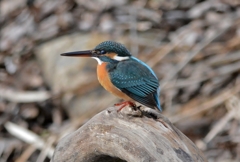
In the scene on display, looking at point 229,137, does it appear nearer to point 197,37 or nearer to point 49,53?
point 197,37

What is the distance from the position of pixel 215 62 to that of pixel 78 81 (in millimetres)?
1313

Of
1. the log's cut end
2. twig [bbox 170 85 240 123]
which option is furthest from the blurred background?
the log's cut end

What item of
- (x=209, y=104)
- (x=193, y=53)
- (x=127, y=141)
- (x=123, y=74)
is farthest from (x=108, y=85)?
(x=193, y=53)

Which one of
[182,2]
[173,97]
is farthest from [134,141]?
[182,2]

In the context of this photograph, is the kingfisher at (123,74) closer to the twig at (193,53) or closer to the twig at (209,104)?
the twig at (209,104)

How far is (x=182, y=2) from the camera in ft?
20.1

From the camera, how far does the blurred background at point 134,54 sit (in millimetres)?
4875

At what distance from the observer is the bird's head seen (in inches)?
118

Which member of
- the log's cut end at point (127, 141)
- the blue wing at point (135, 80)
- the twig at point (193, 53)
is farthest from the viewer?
the twig at point (193, 53)

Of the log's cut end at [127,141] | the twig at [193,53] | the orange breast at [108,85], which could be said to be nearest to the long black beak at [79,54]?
the orange breast at [108,85]

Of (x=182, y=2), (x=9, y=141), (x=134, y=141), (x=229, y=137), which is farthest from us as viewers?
(x=182, y=2)

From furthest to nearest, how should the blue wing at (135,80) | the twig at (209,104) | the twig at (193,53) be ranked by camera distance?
the twig at (193,53) < the twig at (209,104) < the blue wing at (135,80)

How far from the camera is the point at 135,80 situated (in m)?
2.99

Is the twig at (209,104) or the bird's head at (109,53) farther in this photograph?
the twig at (209,104)
